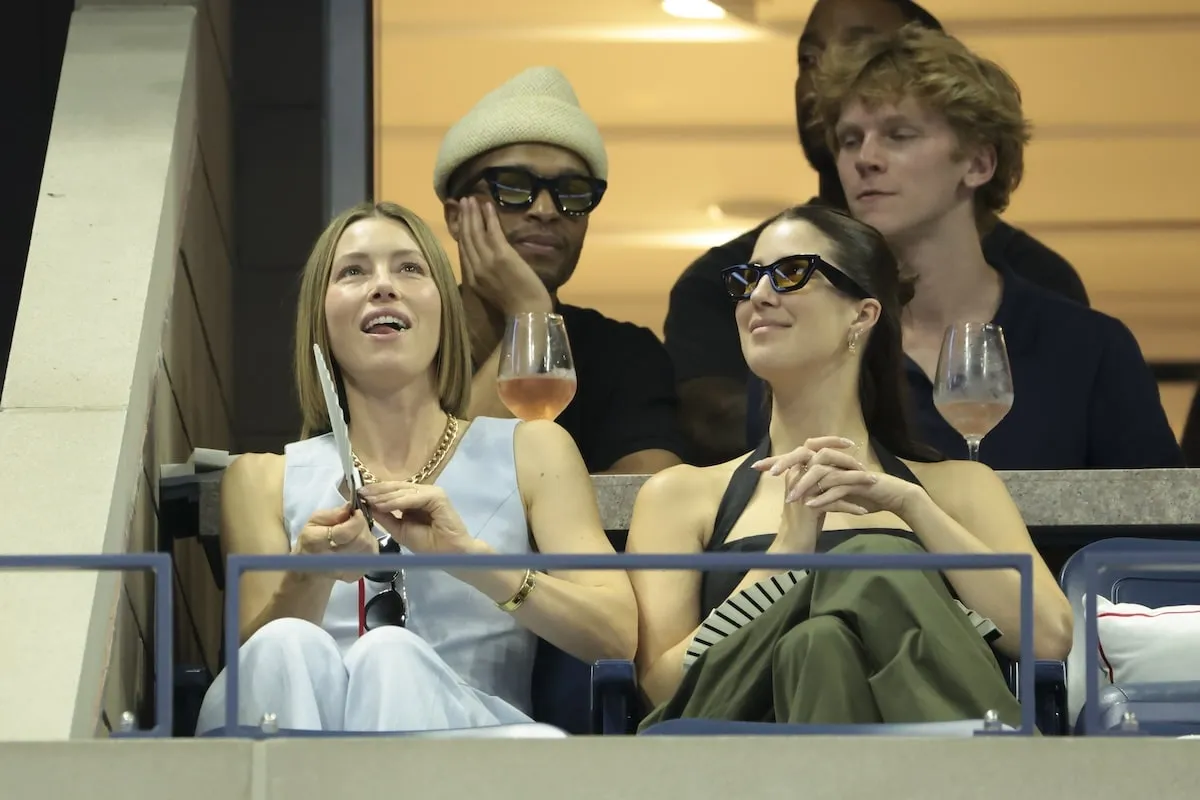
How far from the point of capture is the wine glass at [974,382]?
4.23 m

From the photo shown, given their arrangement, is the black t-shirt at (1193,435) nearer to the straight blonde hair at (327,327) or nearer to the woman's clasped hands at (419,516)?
the straight blonde hair at (327,327)

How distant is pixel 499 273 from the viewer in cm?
469

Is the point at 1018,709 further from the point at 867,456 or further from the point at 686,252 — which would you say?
the point at 686,252

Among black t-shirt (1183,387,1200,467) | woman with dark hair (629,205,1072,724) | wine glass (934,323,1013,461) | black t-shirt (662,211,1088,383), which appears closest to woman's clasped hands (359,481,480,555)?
woman with dark hair (629,205,1072,724)

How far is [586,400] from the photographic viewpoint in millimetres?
4754

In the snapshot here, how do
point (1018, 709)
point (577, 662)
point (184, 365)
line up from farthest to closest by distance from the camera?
point (184, 365), point (577, 662), point (1018, 709)

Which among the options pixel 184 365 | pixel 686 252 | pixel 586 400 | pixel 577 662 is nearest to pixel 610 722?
pixel 577 662

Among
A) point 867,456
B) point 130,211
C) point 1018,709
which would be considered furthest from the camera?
point 130,211

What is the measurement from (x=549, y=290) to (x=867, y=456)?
98 centimetres

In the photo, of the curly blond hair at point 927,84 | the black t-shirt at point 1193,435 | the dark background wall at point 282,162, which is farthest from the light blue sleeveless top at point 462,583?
Answer: the black t-shirt at point 1193,435

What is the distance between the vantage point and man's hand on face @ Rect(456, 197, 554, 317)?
4676 millimetres

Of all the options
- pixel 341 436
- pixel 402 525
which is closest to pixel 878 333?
pixel 402 525

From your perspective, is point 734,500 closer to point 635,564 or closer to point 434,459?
point 434,459

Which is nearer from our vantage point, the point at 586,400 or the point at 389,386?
the point at 389,386
